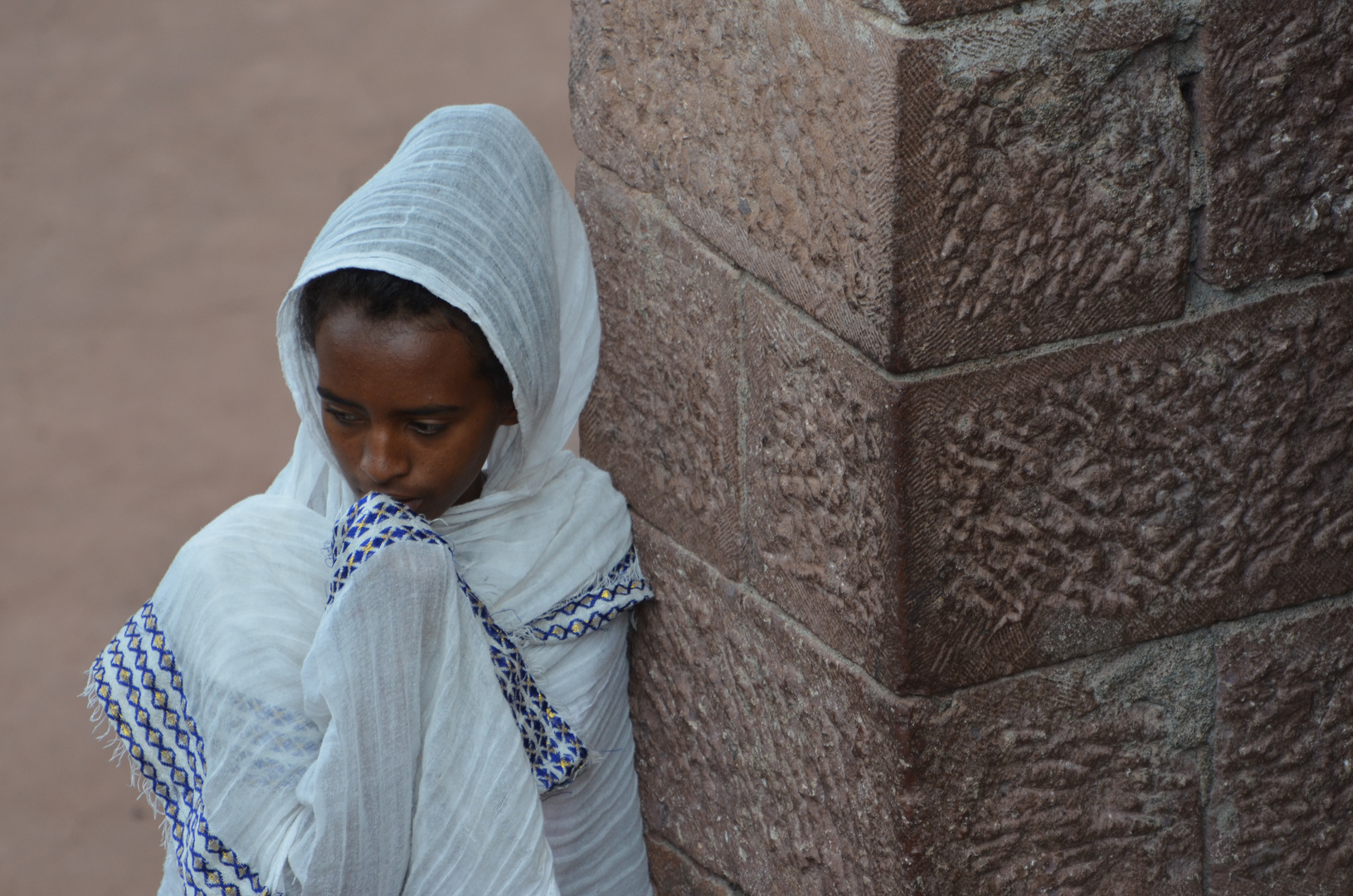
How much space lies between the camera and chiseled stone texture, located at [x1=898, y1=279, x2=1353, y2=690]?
72.2 inches

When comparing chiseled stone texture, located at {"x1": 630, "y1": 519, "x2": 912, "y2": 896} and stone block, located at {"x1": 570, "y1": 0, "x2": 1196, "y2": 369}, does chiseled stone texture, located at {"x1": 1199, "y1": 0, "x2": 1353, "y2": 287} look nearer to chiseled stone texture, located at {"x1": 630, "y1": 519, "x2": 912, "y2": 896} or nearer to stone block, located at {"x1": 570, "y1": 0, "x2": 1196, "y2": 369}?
stone block, located at {"x1": 570, "y1": 0, "x2": 1196, "y2": 369}

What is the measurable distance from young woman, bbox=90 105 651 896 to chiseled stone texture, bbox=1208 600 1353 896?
80 centimetres

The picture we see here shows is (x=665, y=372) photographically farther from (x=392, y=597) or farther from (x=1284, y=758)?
(x=1284, y=758)

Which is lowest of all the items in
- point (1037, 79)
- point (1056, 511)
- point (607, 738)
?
point (607, 738)

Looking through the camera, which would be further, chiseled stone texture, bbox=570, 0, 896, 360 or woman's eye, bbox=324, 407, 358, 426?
woman's eye, bbox=324, 407, 358, 426

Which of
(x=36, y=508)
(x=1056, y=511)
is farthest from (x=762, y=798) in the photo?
(x=36, y=508)

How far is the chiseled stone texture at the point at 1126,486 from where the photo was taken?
6.02ft

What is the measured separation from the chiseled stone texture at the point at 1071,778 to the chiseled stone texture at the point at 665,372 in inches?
15.7

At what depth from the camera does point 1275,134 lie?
6.07 ft

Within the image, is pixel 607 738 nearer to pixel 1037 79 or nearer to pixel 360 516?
pixel 360 516

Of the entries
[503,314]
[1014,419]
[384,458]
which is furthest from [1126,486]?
[384,458]

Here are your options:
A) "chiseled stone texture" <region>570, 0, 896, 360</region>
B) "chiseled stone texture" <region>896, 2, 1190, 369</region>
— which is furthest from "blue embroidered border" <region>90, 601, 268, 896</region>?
"chiseled stone texture" <region>896, 2, 1190, 369</region>

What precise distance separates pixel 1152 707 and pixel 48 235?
556 centimetres

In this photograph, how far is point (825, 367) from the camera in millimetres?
1898
